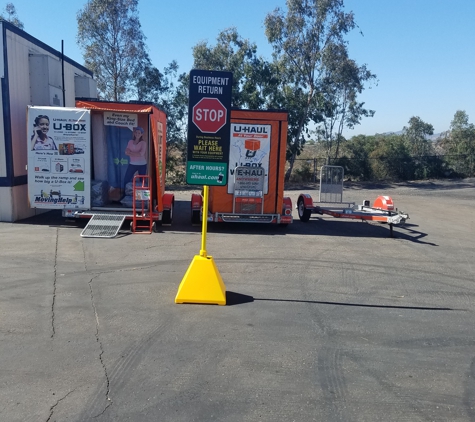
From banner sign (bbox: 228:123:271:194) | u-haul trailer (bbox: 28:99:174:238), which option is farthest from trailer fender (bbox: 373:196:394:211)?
u-haul trailer (bbox: 28:99:174:238)

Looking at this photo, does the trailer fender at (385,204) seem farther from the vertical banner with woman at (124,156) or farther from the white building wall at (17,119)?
the white building wall at (17,119)

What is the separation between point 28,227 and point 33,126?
257 cm

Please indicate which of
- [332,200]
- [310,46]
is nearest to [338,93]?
[310,46]

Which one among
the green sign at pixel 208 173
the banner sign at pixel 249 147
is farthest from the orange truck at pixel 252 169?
the green sign at pixel 208 173

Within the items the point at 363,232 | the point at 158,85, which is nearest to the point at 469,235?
the point at 363,232

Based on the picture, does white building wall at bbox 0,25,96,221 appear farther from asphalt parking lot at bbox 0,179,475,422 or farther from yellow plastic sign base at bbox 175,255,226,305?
yellow plastic sign base at bbox 175,255,226,305

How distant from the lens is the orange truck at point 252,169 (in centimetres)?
1323

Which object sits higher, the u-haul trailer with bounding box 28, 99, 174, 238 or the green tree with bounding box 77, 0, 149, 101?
the green tree with bounding box 77, 0, 149, 101

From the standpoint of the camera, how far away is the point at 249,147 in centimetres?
1330

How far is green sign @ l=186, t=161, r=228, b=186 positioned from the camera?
7027mm

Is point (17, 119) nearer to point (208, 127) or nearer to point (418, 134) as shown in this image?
point (208, 127)

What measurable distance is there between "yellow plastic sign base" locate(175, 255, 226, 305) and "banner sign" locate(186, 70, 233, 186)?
1.25 meters

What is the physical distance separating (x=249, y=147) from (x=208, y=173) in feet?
21.0

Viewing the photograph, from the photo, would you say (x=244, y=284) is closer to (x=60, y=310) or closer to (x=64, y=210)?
(x=60, y=310)
